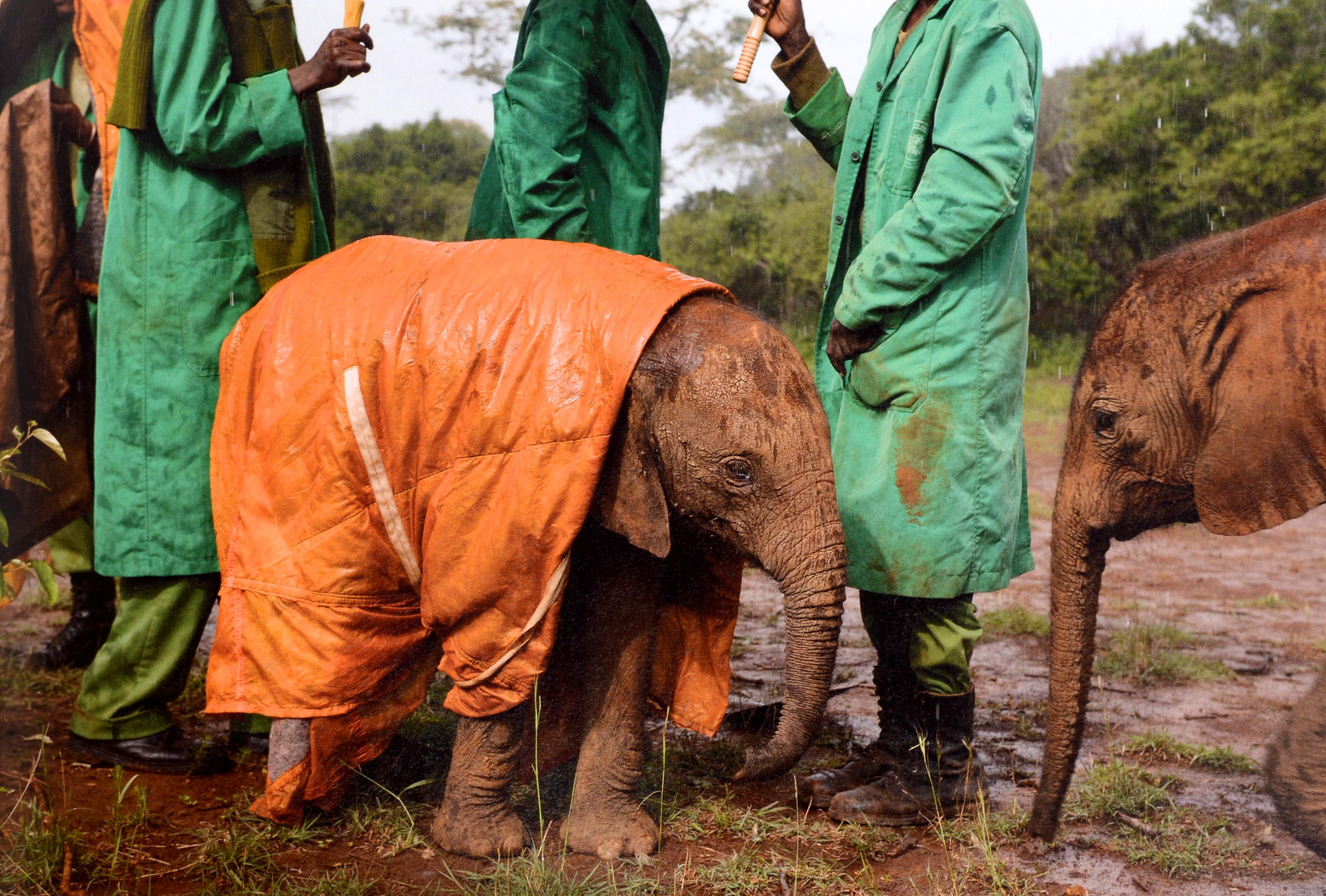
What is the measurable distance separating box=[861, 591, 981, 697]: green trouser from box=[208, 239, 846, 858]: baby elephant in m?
0.71

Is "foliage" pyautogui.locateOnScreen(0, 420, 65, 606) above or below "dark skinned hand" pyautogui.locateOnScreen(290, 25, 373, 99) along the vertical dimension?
below

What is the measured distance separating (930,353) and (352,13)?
2.13 meters

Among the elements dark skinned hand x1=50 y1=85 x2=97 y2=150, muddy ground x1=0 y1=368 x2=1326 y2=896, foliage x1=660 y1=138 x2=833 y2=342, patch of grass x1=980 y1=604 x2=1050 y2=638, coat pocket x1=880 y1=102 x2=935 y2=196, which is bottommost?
muddy ground x1=0 y1=368 x2=1326 y2=896

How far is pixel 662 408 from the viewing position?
3.00m

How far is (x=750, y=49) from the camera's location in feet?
11.9

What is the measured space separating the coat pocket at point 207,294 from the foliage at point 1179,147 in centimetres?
1006

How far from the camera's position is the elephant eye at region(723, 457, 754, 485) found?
299 centimetres

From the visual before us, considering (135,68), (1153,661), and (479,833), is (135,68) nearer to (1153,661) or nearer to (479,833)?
(479,833)

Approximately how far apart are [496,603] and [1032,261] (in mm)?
13565

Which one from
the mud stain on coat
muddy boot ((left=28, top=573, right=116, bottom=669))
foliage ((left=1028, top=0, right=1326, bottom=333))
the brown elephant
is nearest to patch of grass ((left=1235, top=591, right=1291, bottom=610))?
the brown elephant

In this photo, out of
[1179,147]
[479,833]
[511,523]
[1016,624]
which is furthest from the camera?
[1179,147]

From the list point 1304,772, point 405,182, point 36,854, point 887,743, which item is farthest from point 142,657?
point 405,182

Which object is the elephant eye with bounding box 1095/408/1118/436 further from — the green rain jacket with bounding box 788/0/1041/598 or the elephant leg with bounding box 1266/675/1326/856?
the elephant leg with bounding box 1266/675/1326/856

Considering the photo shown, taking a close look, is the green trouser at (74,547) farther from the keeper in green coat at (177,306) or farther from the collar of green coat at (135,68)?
the collar of green coat at (135,68)
